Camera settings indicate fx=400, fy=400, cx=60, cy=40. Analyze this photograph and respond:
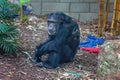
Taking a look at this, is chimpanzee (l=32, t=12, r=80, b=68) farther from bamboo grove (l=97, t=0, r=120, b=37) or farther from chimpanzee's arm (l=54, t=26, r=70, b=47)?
bamboo grove (l=97, t=0, r=120, b=37)

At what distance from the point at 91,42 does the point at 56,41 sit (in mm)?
1764

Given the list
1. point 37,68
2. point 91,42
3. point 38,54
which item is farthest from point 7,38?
point 91,42

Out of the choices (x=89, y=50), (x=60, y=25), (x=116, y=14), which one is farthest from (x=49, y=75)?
(x=116, y=14)

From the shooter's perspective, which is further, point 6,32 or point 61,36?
point 6,32

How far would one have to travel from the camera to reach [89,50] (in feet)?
20.9

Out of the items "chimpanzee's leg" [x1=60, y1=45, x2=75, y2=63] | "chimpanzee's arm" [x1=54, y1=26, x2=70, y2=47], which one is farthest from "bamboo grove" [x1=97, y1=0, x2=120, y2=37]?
"chimpanzee's arm" [x1=54, y1=26, x2=70, y2=47]

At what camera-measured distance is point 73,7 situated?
802 cm

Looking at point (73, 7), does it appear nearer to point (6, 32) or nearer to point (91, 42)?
point (91, 42)

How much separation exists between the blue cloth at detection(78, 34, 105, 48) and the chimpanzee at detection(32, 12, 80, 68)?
4.31 ft

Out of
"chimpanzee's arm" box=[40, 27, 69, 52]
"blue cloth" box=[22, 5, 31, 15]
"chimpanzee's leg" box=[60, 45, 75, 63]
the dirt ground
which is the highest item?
"blue cloth" box=[22, 5, 31, 15]

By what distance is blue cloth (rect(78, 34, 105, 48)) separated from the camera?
671cm

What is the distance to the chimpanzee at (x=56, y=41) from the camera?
5.18 m

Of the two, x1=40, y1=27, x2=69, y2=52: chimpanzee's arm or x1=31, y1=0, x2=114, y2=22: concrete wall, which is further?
x1=31, y1=0, x2=114, y2=22: concrete wall

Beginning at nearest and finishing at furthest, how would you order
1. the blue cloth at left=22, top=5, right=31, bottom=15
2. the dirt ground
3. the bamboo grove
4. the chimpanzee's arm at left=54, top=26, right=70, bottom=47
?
the dirt ground, the chimpanzee's arm at left=54, top=26, right=70, bottom=47, the bamboo grove, the blue cloth at left=22, top=5, right=31, bottom=15
